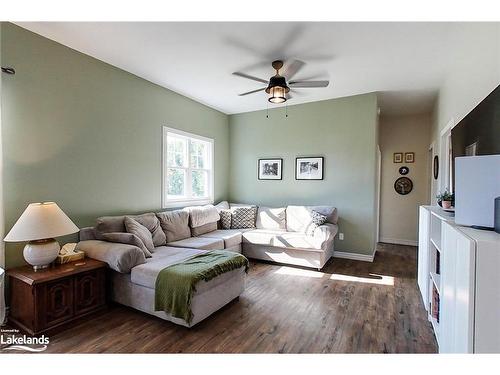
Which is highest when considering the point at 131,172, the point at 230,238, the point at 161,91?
the point at 161,91

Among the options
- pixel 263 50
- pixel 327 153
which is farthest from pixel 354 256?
pixel 263 50

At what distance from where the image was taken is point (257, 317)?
240 centimetres

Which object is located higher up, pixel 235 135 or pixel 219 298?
pixel 235 135

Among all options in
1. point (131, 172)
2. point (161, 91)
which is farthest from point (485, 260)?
point (161, 91)

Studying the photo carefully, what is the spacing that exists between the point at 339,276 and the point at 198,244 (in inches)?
79.6

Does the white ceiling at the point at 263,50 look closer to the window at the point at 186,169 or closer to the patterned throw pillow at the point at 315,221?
the window at the point at 186,169

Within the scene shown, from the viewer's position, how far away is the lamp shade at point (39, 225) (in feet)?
6.84

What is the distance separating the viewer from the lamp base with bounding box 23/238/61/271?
7.12 ft

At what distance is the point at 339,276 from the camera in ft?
11.5

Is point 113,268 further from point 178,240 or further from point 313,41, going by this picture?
point 313,41

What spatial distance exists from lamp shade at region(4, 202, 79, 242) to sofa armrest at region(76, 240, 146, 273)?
0.39 m

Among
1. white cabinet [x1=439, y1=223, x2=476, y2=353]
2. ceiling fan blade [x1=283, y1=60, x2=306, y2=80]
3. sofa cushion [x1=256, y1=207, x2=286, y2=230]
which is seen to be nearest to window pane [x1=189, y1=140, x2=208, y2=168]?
sofa cushion [x1=256, y1=207, x2=286, y2=230]

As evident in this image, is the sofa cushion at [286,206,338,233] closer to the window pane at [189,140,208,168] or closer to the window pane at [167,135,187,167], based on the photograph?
the window pane at [189,140,208,168]

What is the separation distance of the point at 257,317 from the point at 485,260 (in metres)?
1.89
